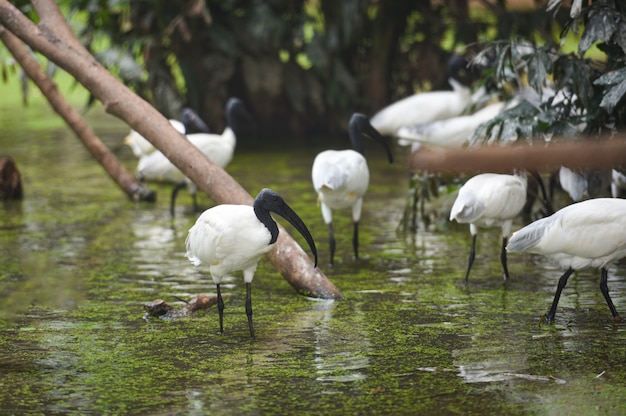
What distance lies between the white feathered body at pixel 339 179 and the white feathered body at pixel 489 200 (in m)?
0.94

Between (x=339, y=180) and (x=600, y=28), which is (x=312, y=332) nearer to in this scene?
(x=339, y=180)

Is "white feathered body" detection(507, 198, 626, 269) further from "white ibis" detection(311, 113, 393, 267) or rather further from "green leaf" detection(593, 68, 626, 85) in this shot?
"white ibis" detection(311, 113, 393, 267)

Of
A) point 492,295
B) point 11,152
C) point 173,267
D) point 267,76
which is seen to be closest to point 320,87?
point 267,76

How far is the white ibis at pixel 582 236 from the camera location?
5.10m

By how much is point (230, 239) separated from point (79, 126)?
5.17m

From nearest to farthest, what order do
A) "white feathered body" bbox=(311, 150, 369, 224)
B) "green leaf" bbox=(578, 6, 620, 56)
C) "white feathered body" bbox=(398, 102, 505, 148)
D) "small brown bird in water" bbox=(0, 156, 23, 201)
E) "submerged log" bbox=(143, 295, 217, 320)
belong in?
"submerged log" bbox=(143, 295, 217, 320), "green leaf" bbox=(578, 6, 620, 56), "white feathered body" bbox=(311, 150, 369, 224), "white feathered body" bbox=(398, 102, 505, 148), "small brown bird in water" bbox=(0, 156, 23, 201)

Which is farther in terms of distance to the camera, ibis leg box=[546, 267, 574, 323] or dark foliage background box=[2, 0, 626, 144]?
dark foliage background box=[2, 0, 626, 144]

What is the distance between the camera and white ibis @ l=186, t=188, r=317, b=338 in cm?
509

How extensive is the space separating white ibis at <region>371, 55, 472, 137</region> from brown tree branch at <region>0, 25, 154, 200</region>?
2.42 meters

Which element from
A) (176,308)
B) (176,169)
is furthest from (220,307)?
(176,169)

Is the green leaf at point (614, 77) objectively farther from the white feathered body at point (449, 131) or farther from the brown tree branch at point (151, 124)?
the white feathered body at point (449, 131)

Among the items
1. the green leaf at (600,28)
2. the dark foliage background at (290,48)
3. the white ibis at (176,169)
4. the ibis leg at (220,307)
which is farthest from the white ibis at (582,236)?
the dark foliage background at (290,48)

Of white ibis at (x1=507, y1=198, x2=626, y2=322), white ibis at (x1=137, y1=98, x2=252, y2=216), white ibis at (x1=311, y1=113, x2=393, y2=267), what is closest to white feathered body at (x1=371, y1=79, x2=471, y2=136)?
white ibis at (x1=137, y1=98, x2=252, y2=216)

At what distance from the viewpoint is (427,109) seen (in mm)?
9484
